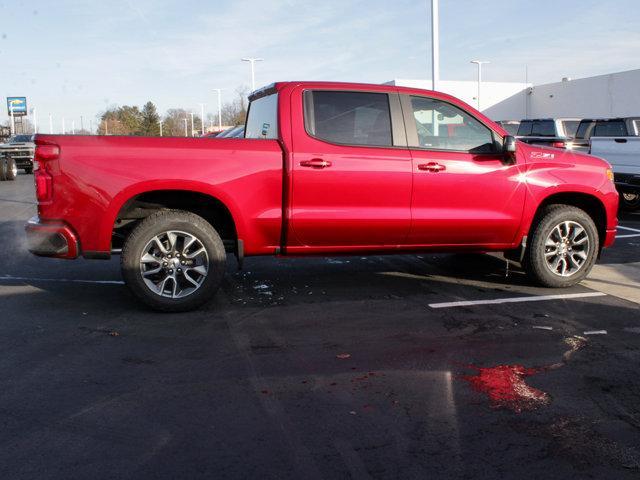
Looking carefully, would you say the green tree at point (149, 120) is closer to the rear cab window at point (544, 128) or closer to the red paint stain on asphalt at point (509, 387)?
the rear cab window at point (544, 128)

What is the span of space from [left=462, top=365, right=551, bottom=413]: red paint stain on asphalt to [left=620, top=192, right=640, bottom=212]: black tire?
1043 cm

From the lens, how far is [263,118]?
6.42 metres

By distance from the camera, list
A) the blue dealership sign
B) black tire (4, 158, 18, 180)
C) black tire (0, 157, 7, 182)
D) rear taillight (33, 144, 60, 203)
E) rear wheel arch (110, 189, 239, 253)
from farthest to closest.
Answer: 1. the blue dealership sign
2. black tire (4, 158, 18, 180)
3. black tire (0, 157, 7, 182)
4. rear wheel arch (110, 189, 239, 253)
5. rear taillight (33, 144, 60, 203)

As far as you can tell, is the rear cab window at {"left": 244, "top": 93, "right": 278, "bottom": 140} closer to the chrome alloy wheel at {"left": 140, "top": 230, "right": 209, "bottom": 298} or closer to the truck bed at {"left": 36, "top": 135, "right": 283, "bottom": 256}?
the truck bed at {"left": 36, "top": 135, "right": 283, "bottom": 256}

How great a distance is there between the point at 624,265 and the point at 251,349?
528 centimetres

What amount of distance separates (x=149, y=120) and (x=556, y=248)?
9251cm

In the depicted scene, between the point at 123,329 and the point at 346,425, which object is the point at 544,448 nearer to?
the point at 346,425

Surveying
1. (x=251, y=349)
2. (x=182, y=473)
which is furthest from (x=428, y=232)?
(x=182, y=473)

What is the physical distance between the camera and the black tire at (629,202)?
13180 millimetres

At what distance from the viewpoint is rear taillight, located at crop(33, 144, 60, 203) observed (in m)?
5.16

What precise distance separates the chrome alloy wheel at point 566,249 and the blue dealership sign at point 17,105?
256 ft

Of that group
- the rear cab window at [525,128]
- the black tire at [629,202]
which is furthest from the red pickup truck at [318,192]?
the rear cab window at [525,128]

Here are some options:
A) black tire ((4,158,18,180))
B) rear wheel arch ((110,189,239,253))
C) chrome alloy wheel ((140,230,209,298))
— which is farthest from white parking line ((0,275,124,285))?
black tire ((4,158,18,180))

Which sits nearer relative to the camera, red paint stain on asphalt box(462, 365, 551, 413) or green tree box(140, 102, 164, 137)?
red paint stain on asphalt box(462, 365, 551, 413)
